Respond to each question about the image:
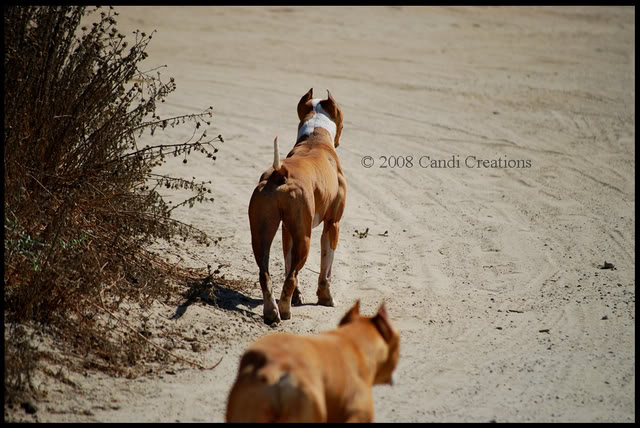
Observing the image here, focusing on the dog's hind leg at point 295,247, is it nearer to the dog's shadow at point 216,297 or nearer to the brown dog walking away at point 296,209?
the brown dog walking away at point 296,209

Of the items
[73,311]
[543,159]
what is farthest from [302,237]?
[543,159]

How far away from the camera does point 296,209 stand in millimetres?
6699

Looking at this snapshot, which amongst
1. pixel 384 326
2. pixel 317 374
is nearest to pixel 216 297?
pixel 384 326

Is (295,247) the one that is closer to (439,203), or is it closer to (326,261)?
(326,261)

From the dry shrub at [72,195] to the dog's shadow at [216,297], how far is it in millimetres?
222

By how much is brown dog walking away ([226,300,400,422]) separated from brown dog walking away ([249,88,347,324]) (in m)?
2.09

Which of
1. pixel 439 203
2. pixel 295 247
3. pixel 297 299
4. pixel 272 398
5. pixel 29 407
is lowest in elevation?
pixel 29 407

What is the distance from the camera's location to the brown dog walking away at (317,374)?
3.86 metres

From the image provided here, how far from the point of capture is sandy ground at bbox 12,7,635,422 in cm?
589

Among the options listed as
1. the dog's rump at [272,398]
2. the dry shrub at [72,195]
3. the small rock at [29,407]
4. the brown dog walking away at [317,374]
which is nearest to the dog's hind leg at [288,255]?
the dry shrub at [72,195]

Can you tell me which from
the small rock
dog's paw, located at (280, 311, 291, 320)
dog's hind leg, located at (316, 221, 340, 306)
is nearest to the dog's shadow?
dog's paw, located at (280, 311, 291, 320)

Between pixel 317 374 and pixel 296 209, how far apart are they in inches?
110

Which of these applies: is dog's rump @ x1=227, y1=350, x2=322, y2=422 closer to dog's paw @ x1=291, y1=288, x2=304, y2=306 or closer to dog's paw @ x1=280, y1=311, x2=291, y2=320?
dog's paw @ x1=280, y1=311, x2=291, y2=320

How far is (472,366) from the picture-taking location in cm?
631
